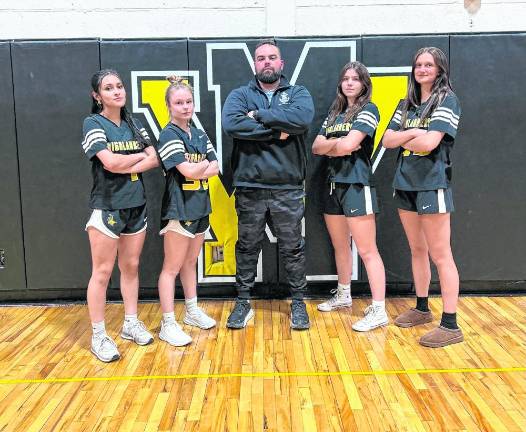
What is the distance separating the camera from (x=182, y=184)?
10.6 feet

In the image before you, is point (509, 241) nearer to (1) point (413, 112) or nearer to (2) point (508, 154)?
(2) point (508, 154)

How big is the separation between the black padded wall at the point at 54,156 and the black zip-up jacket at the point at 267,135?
1.17 m

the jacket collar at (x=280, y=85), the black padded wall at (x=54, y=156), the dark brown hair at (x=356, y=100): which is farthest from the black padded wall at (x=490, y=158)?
the black padded wall at (x=54, y=156)

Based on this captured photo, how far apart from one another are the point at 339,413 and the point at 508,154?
7.97 feet

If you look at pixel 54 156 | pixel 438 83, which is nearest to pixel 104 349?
pixel 54 156

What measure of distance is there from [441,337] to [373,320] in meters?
0.44

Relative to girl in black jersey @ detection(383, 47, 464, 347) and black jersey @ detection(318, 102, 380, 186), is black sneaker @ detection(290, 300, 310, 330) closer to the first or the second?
girl in black jersey @ detection(383, 47, 464, 347)

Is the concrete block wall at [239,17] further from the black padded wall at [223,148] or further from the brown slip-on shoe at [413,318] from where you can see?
the brown slip-on shoe at [413,318]

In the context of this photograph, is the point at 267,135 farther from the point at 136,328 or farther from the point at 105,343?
the point at 105,343

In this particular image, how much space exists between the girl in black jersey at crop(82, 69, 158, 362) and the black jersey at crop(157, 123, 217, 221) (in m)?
0.12

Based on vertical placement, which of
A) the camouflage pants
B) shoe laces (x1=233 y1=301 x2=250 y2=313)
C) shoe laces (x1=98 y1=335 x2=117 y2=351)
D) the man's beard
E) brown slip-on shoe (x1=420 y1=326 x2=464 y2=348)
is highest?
the man's beard

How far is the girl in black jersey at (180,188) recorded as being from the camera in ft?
10.4

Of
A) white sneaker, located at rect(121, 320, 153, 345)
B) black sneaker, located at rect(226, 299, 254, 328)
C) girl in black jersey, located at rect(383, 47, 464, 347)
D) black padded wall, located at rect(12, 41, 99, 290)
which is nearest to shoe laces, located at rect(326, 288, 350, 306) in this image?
black sneaker, located at rect(226, 299, 254, 328)

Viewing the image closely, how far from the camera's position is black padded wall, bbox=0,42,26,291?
151 inches
